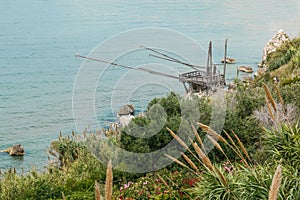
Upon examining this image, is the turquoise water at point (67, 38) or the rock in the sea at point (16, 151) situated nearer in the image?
the rock in the sea at point (16, 151)

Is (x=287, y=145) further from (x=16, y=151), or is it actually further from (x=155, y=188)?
(x=16, y=151)

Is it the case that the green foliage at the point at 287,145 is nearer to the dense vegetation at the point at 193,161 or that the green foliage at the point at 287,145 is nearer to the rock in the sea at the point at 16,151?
the dense vegetation at the point at 193,161

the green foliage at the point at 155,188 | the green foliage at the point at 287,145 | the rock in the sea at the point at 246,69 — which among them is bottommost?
the rock in the sea at the point at 246,69

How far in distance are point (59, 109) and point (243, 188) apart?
20294 mm

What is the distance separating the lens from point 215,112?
8266 mm

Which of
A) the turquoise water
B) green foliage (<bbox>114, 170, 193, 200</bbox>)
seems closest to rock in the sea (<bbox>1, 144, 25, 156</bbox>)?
the turquoise water

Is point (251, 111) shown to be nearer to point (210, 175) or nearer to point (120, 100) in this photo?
point (210, 175)

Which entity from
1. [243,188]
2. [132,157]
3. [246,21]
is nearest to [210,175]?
[243,188]

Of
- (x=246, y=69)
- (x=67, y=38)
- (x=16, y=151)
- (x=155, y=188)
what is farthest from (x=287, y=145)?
(x=67, y=38)

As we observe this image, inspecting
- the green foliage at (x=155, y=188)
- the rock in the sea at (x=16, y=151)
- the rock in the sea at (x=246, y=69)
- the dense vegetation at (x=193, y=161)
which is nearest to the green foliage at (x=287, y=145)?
the dense vegetation at (x=193, y=161)

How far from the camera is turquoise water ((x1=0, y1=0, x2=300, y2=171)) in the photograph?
21491mm

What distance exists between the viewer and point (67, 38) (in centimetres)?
3856

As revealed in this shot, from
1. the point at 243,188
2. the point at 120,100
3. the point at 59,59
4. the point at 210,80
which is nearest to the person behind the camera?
the point at 243,188

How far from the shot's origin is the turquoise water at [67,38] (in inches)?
846
